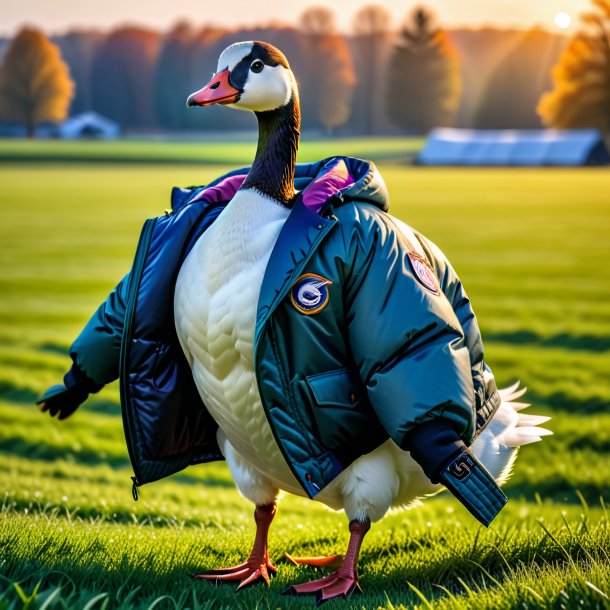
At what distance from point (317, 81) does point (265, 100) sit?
9181 centimetres

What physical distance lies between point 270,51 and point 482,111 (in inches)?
3826

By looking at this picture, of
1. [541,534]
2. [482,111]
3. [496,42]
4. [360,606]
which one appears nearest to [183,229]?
[360,606]

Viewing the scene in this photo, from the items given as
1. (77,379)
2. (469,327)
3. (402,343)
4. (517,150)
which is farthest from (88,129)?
(402,343)

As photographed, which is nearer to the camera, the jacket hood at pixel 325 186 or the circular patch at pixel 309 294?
the circular patch at pixel 309 294

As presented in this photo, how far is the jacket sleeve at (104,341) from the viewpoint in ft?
14.5

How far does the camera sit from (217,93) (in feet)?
12.5

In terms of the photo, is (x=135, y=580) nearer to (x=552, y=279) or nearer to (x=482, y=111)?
(x=552, y=279)

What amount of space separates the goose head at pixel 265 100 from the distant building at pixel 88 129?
8567 centimetres

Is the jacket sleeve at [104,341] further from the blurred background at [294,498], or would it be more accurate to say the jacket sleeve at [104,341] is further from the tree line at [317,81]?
Result: the tree line at [317,81]

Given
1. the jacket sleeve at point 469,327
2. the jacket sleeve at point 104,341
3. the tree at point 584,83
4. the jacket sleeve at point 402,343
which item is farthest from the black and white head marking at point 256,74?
the tree at point 584,83

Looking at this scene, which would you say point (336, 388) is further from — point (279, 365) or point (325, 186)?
point (325, 186)

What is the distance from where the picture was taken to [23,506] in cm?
588

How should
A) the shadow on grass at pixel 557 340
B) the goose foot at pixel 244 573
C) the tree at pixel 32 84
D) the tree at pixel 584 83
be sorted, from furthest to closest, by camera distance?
1. the tree at pixel 32 84
2. the tree at pixel 584 83
3. the shadow on grass at pixel 557 340
4. the goose foot at pixel 244 573

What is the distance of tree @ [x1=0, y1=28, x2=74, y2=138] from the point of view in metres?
87.3
